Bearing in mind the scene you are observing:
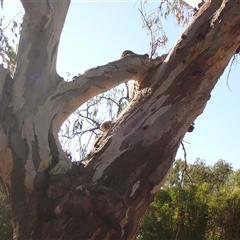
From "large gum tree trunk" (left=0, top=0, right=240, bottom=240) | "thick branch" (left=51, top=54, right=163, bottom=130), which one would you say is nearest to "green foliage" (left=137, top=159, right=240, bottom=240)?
"thick branch" (left=51, top=54, right=163, bottom=130)

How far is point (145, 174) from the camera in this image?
157 cm

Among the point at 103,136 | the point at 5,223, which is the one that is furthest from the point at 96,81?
the point at 5,223

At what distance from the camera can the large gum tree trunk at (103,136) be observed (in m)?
1.47

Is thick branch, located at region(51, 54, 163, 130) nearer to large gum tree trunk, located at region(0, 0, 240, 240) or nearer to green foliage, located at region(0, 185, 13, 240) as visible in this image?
large gum tree trunk, located at region(0, 0, 240, 240)

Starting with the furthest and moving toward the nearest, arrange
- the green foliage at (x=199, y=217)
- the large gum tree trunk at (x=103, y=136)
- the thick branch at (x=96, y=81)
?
the green foliage at (x=199, y=217)
the thick branch at (x=96, y=81)
the large gum tree trunk at (x=103, y=136)

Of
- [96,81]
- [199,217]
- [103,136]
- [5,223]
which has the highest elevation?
[199,217]

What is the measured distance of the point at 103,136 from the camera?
1755 mm

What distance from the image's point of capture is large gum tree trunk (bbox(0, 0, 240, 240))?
147cm

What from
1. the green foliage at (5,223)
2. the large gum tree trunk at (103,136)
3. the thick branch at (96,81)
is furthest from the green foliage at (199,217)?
the large gum tree trunk at (103,136)

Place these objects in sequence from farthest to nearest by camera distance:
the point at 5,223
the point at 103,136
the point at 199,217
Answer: the point at 199,217 < the point at 5,223 < the point at 103,136

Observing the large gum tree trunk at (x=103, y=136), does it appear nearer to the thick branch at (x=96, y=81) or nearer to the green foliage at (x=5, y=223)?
the thick branch at (x=96, y=81)

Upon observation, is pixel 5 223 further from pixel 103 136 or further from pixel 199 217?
pixel 103 136

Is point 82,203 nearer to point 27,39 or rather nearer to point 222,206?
point 27,39

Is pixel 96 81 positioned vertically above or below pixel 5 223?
below
